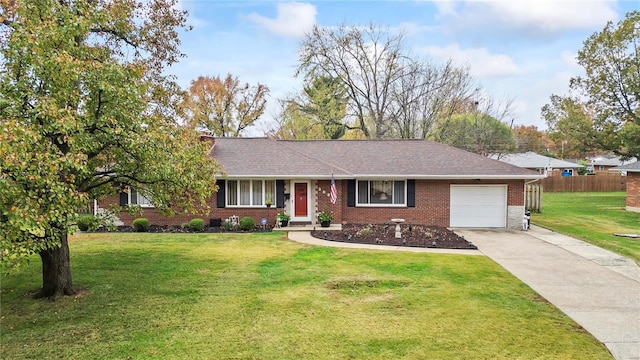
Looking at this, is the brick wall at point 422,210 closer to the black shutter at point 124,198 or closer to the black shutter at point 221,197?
the black shutter at point 221,197

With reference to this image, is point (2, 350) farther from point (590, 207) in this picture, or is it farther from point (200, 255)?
point (590, 207)

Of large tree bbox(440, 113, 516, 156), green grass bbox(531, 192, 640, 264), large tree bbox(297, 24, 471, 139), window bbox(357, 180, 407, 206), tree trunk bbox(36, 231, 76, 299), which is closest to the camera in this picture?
tree trunk bbox(36, 231, 76, 299)

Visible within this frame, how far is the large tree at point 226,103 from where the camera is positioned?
120ft

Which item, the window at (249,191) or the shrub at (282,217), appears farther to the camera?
the window at (249,191)

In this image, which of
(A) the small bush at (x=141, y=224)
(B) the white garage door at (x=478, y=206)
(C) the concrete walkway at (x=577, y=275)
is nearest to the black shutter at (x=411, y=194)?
(B) the white garage door at (x=478, y=206)

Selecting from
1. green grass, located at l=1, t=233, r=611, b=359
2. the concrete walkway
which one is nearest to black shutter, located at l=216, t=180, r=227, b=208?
the concrete walkway

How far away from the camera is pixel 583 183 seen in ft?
121

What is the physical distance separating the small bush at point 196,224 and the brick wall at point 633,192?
23218 mm

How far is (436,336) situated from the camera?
5.87m

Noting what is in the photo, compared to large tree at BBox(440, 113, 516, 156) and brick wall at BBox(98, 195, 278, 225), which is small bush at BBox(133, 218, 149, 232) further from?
large tree at BBox(440, 113, 516, 156)

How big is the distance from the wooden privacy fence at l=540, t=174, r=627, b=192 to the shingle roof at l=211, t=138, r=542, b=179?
23551mm

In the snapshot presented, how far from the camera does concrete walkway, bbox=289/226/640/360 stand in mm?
6227

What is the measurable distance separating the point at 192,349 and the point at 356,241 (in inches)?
330

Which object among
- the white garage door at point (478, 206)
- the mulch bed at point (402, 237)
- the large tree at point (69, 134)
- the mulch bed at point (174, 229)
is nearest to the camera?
the large tree at point (69, 134)
